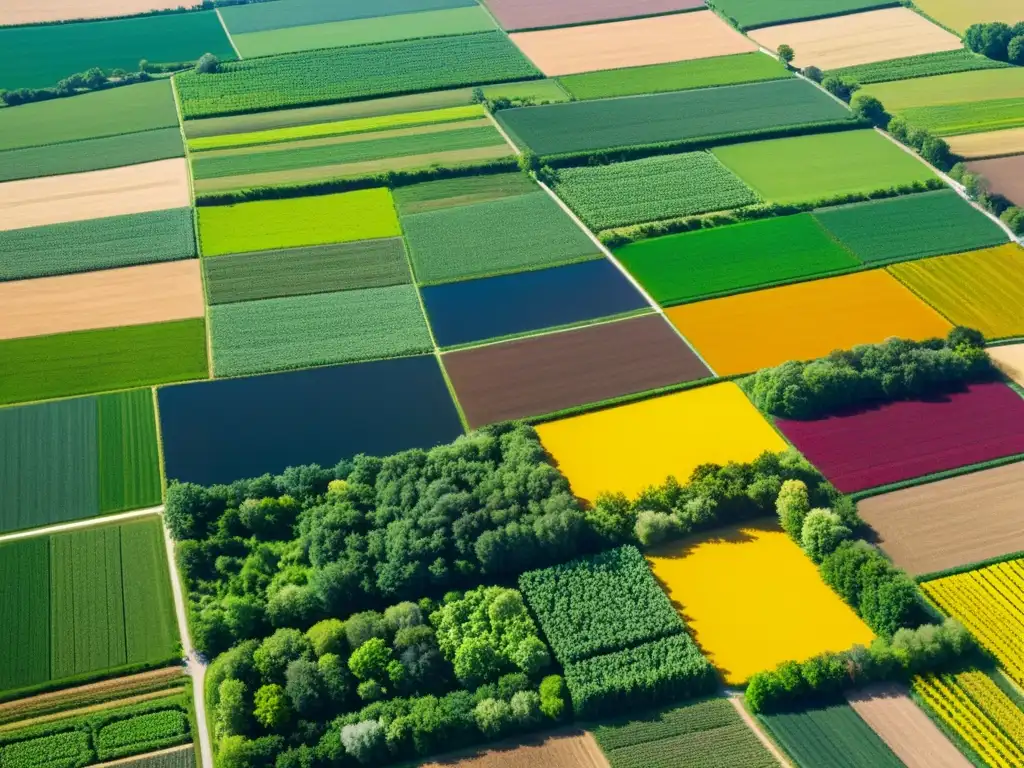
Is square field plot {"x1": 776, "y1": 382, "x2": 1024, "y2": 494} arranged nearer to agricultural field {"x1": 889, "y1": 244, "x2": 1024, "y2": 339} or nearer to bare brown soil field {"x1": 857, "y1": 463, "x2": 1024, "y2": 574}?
bare brown soil field {"x1": 857, "y1": 463, "x2": 1024, "y2": 574}

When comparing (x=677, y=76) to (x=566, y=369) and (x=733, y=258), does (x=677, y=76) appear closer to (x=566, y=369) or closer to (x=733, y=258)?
(x=733, y=258)

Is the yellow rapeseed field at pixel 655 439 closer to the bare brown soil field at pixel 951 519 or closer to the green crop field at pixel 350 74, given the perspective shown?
the bare brown soil field at pixel 951 519

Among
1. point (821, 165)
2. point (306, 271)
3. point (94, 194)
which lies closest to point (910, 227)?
point (821, 165)

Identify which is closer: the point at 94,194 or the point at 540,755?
the point at 540,755

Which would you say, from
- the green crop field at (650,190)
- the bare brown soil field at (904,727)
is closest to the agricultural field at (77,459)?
the bare brown soil field at (904,727)

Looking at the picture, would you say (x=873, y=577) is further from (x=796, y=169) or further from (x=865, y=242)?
(x=796, y=169)

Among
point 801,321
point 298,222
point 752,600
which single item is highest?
point 298,222

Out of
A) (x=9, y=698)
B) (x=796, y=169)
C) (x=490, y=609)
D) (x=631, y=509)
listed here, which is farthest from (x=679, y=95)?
(x=9, y=698)
